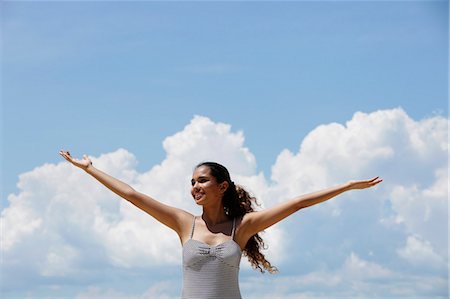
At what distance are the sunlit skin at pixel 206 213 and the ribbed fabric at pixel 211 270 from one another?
11cm

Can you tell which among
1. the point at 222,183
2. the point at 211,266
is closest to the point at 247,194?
the point at 222,183

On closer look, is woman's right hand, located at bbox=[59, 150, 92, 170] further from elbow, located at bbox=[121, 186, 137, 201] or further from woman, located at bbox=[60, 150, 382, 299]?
elbow, located at bbox=[121, 186, 137, 201]

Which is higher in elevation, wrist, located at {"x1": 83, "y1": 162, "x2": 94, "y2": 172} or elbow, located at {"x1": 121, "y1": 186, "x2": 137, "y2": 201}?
wrist, located at {"x1": 83, "y1": 162, "x2": 94, "y2": 172}

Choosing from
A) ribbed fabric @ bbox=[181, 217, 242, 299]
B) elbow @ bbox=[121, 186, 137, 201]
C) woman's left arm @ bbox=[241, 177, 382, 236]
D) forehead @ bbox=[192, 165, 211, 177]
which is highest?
forehead @ bbox=[192, 165, 211, 177]

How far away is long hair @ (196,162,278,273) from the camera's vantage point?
8.37 meters

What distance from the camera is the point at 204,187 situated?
8.23m

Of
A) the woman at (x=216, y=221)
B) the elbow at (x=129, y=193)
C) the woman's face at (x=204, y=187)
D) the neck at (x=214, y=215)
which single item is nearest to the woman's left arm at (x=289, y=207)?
the woman at (x=216, y=221)

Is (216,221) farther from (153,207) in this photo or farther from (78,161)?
(78,161)

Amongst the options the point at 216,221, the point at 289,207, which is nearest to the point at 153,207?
the point at 216,221

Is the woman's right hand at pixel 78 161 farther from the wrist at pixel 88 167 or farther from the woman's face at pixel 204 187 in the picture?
the woman's face at pixel 204 187

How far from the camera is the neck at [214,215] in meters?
8.37

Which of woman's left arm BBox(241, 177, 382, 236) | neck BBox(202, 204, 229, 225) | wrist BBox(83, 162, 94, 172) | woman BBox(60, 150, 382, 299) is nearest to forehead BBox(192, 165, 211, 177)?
woman BBox(60, 150, 382, 299)

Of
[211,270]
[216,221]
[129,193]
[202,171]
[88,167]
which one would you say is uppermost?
[88,167]

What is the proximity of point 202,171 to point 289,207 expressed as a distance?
94 cm
